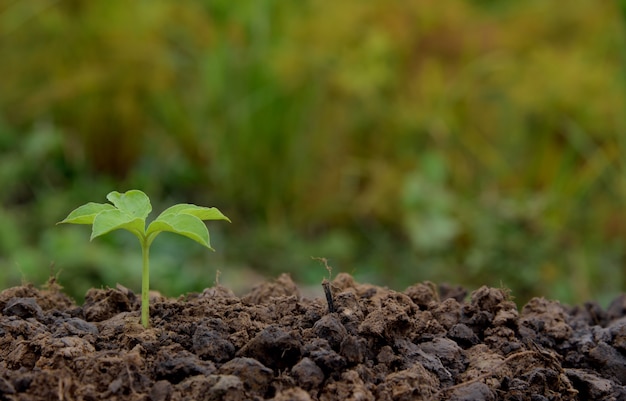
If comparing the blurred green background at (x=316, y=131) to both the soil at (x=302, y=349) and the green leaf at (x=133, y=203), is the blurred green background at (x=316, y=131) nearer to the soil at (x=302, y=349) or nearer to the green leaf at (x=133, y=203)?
the soil at (x=302, y=349)

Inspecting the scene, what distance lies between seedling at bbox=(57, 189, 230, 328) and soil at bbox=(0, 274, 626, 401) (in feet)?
0.44

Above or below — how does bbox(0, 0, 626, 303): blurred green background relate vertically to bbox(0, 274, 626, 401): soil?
above

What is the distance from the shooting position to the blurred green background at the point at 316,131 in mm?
4598

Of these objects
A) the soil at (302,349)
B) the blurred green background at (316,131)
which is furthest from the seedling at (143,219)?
the blurred green background at (316,131)

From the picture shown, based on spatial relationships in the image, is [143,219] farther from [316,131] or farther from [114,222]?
[316,131]

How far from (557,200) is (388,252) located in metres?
0.94

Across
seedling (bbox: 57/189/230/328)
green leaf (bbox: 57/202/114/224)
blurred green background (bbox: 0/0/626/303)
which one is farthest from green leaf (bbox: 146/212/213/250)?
blurred green background (bbox: 0/0/626/303)

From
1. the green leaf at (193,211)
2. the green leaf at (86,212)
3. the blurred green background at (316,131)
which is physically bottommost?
the green leaf at (86,212)

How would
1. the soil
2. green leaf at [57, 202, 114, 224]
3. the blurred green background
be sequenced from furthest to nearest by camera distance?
1. the blurred green background
2. green leaf at [57, 202, 114, 224]
3. the soil

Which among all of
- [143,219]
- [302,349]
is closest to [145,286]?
[143,219]

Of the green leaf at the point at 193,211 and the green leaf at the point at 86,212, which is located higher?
the green leaf at the point at 193,211

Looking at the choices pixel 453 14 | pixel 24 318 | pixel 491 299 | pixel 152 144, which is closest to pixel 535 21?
pixel 453 14

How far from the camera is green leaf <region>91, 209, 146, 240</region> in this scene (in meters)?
1.35

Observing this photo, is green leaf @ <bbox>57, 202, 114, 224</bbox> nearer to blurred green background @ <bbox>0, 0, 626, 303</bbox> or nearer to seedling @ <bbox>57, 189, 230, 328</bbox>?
seedling @ <bbox>57, 189, 230, 328</bbox>
